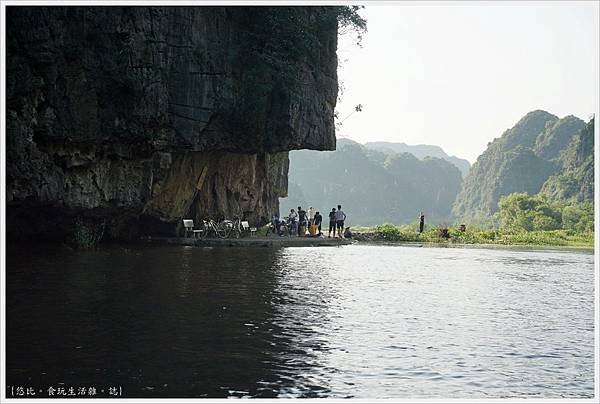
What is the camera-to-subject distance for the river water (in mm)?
6770

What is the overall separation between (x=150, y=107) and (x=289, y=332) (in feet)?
48.1

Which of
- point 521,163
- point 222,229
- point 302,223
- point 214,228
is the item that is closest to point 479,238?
point 302,223

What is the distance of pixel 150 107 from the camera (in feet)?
72.1

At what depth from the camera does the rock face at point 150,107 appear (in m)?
19.2

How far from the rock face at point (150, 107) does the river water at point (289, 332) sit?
4732 mm

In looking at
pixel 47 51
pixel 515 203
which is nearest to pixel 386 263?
pixel 47 51

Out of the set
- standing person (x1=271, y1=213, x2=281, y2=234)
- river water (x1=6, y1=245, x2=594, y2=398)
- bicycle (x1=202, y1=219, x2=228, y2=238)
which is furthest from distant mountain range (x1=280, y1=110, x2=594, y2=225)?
river water (x1=6, y1=245, x2=594, y2=398)

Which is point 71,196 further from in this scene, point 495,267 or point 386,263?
point 495,267

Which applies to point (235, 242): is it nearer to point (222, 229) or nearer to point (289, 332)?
point (222, 229)

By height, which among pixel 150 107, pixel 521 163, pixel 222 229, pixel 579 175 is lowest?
pixel 222 229

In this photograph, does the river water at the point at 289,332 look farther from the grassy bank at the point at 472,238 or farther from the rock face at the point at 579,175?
the rock face at the point at 579,175

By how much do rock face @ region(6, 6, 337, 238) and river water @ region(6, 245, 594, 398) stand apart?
15.5 feet

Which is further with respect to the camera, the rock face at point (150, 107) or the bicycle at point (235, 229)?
the bicycle at point (235, 229)

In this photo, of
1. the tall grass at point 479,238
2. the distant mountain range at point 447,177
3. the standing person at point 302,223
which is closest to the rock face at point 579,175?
the distant mountain range at point 447,177
